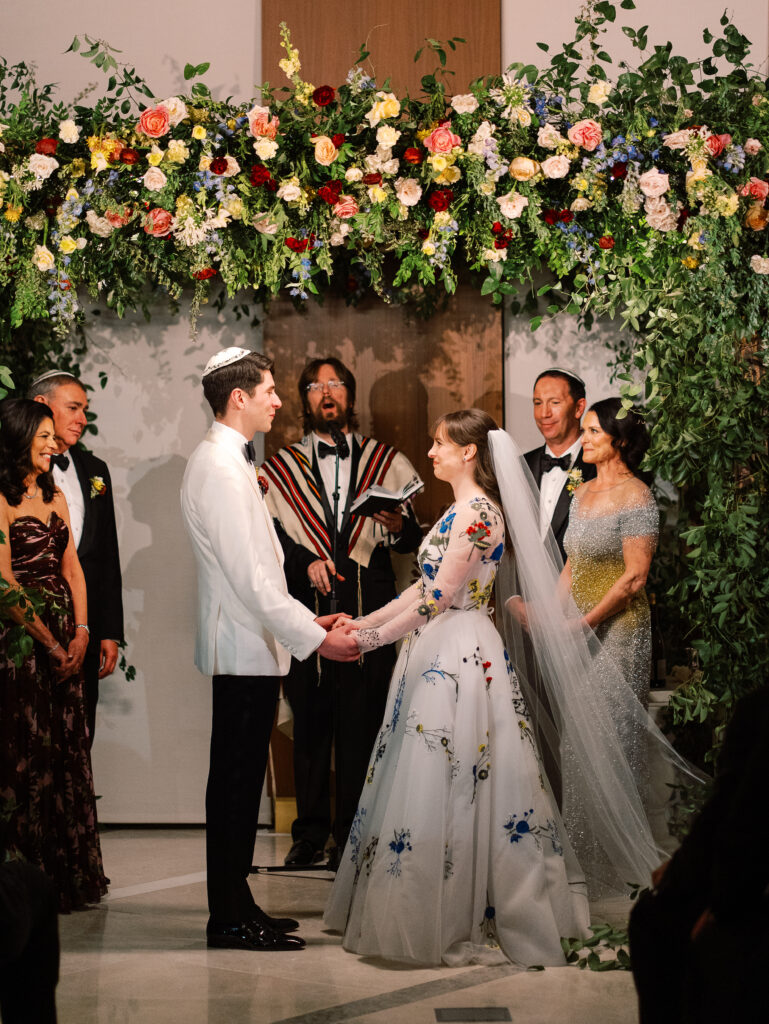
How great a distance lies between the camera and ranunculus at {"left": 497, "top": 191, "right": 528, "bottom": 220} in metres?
4.65

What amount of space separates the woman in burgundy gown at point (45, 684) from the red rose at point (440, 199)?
1.65 meters

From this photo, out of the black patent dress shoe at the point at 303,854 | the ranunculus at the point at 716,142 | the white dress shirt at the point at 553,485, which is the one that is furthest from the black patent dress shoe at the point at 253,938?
the ranunculus at the point at 716,142

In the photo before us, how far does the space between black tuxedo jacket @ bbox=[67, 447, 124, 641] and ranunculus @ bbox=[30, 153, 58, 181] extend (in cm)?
140

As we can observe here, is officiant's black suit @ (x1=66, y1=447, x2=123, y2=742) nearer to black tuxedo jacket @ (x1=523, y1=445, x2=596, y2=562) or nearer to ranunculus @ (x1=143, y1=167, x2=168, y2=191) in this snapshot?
ranunculus @ (x1=143, y1=167, x2=168, y2=191)

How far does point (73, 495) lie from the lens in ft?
18.4

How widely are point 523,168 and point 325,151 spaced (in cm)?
73

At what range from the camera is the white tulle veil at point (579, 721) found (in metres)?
4.19

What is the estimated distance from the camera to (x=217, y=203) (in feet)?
15.7

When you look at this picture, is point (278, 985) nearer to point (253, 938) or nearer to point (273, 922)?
point (253, 938)

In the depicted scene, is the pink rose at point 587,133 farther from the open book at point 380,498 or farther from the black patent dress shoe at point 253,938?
the black patent dress shoe at point 253,938

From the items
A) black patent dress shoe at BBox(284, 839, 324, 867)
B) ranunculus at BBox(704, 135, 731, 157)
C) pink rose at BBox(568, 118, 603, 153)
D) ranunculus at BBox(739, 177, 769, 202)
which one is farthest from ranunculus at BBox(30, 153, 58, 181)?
black patent dress shoe at BBox(284, 839, 324, 867)

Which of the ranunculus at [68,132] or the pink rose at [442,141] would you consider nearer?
the pink rose at [442,141]

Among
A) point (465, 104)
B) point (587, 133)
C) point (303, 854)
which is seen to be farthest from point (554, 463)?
point (303, 854)

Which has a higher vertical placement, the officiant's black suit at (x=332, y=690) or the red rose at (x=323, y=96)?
the red rose at (x=323, y=96)
